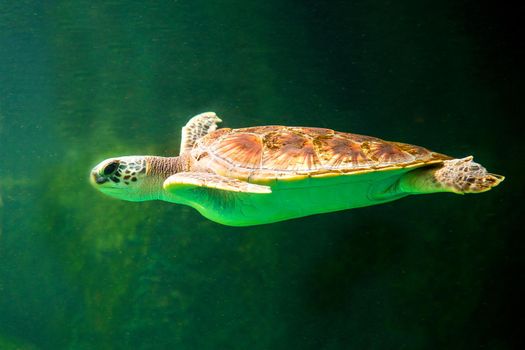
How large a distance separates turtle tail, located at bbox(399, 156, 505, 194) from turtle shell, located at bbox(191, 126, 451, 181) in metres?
0.10

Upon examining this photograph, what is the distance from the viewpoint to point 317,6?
427cm

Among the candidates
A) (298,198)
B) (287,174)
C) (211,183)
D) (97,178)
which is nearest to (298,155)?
(287,174)

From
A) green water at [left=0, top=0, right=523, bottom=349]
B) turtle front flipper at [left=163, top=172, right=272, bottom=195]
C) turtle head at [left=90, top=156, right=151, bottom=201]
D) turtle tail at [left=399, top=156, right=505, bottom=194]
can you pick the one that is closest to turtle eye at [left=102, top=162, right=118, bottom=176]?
turtle head at [left=90, top=156, right=151, bottom=201]

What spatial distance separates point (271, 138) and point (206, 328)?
2.57m

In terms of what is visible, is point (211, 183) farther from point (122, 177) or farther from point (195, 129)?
point (195, 129)

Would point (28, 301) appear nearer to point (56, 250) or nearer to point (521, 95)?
point (56, 250)

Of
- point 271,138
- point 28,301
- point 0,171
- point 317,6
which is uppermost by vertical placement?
point 317,6

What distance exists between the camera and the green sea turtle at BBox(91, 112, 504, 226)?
2.54m

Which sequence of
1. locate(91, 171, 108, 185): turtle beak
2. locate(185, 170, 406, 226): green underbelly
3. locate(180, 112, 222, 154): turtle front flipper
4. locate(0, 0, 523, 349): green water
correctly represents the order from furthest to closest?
locate(0, 0, 523, 349): green water → locate(180, 112, 222, 154): turtle front flipper → locate(91, 171, 108, 185): turtle beak → locate(185, 170, 406, 226): green underbelly

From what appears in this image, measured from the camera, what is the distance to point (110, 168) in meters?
2.79

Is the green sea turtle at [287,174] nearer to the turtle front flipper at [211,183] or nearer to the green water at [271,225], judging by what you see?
the turtle front flipper at [211,183]

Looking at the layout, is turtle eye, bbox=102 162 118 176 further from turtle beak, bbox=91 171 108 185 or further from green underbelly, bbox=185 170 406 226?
green underbelly, bbox=185 170 406 226

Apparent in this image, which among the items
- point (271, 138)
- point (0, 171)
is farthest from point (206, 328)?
point (0, 171)

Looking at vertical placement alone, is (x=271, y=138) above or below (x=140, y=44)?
below
